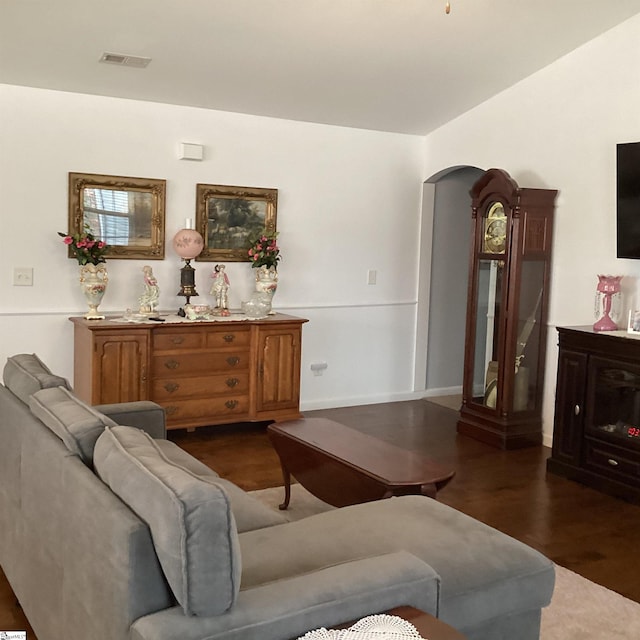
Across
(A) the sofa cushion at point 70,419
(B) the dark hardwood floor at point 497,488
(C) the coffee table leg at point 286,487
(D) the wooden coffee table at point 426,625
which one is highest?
(A) the sofa cushion at point 70,419

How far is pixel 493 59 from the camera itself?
4.95 metres

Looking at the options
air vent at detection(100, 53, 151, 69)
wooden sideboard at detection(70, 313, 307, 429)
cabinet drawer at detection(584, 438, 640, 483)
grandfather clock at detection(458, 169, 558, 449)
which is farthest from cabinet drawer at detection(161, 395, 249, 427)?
cabinet drawer at detection(584, 438, 640, 483)

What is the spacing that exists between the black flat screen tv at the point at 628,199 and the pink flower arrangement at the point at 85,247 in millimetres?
3280

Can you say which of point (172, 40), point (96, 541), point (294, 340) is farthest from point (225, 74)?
point (96, 541)

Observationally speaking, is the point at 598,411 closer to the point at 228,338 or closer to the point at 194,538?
the point at 228,338

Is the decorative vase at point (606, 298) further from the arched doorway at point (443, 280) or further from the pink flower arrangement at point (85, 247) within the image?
the pink flower arrangement at point (85, 247)

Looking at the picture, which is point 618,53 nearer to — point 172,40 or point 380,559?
point 172,40

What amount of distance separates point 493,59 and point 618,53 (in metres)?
0.78

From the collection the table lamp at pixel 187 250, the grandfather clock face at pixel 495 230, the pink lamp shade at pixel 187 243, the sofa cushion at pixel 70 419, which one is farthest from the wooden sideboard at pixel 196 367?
the sofa cushion at pixel 70 419

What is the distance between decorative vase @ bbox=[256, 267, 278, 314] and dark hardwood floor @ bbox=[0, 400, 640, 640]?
3.33 ft

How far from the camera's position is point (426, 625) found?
5.64 feet

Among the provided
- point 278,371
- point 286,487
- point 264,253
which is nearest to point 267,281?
point 264,253

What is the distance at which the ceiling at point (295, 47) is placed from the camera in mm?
4051

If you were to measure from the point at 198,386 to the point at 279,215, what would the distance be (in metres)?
1.54
